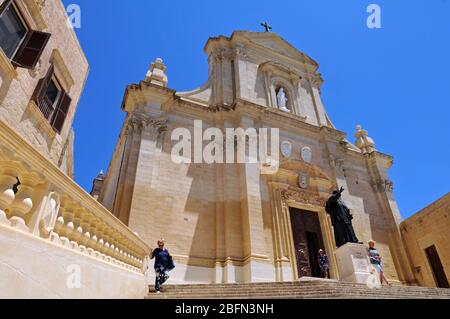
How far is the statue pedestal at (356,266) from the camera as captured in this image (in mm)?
8312

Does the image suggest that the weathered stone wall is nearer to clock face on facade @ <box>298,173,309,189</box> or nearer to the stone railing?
the stone railing

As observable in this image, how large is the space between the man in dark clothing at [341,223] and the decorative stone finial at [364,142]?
32.8ft

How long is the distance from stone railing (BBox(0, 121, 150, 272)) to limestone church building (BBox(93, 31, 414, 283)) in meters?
6.75

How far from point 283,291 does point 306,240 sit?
290 inches

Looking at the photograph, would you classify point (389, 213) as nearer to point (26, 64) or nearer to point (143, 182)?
point (143, 182)

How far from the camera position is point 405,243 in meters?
15.5

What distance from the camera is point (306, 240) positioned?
13.4 metres

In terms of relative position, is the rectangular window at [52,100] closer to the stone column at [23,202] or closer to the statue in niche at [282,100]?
the stone column at [23,202]

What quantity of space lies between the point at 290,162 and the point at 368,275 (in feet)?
23.2

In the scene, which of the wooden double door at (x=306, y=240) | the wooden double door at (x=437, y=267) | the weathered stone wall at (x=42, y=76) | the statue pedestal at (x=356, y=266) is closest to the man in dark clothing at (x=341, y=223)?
the statue pedestal at (x=356, y=266)

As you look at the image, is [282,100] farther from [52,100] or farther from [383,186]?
[52,100]

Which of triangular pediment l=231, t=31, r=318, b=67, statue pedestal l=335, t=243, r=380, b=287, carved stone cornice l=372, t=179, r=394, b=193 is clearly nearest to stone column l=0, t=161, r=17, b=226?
statue pedestal l=335, t=243, r=380, b=287

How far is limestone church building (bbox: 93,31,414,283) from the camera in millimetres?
11180
